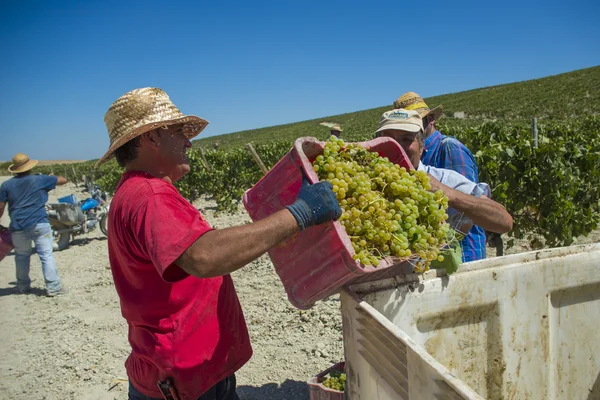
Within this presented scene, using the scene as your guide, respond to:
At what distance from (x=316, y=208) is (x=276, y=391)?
2758 mm

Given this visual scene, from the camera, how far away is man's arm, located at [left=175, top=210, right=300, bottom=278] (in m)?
1.44

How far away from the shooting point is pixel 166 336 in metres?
1.83

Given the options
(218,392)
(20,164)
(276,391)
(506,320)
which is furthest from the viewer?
(20,164)

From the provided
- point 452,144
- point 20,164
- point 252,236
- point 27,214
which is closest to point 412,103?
point 452,144

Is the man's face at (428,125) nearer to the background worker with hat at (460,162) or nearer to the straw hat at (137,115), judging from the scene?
the background worker with hat at (460,162)

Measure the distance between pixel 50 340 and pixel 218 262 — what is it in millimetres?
4805

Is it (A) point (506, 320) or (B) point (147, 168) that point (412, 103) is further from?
(B) point (147, 168)

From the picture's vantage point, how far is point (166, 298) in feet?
5.88

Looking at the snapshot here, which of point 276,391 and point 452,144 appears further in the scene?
point 276,391

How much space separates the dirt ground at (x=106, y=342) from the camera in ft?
13.0

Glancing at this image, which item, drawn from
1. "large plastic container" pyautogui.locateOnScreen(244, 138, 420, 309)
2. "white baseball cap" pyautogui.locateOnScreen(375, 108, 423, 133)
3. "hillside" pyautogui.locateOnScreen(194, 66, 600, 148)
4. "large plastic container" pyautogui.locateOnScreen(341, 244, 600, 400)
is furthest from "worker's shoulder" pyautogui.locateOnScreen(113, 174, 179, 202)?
"hillside" pyautogui.locateOnScreen(194, 66, 600, 148)

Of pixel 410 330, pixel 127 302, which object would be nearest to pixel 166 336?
pixel 127 302

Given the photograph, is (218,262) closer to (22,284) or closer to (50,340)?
(50,340)

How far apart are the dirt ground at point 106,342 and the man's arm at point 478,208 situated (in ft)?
7.53
